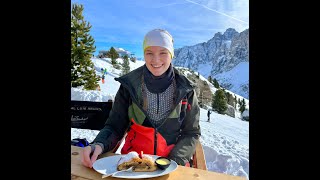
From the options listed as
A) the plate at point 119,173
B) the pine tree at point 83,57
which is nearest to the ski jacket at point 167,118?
the plate at point 119,173

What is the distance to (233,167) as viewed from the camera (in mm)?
3037

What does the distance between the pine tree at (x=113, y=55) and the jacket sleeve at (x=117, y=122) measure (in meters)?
20.2

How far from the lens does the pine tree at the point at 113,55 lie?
2106cm

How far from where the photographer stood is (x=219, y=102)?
11.3m

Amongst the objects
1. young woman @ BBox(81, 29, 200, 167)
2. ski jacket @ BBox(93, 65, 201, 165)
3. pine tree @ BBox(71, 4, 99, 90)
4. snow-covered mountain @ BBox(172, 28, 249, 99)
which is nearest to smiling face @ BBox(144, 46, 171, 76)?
young woman @ BBox(81, 29, 200, 167)

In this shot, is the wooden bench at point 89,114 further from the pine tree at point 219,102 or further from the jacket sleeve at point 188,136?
the pine tree at point 219,102

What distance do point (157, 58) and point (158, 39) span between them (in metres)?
0.10

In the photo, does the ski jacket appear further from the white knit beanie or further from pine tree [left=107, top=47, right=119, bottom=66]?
pine tree [left=107, top=47, right=119, bottom=66]

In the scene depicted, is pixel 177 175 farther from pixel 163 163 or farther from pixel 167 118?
pixel 167 118

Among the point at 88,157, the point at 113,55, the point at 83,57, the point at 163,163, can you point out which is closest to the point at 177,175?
the point at 163,163
